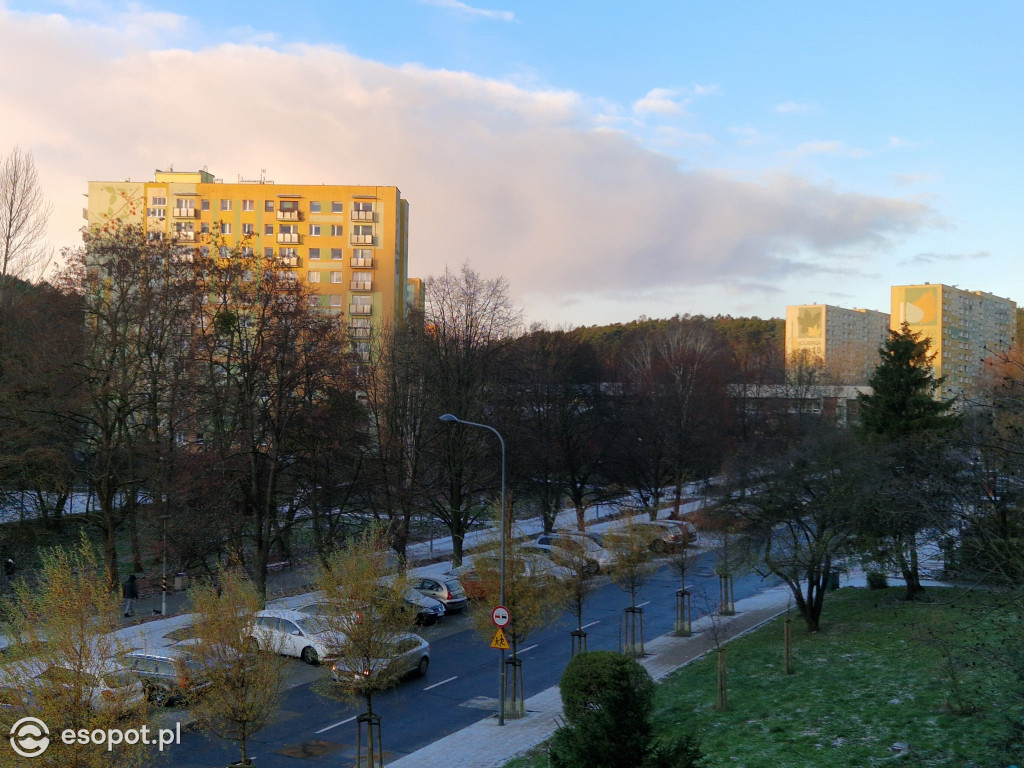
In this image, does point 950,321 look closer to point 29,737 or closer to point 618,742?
point 618,742

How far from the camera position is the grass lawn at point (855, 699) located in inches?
525

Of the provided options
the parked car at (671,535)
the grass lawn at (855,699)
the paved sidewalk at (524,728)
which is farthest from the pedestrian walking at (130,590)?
the parked car at (671,535)

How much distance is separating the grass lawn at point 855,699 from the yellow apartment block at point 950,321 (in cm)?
10625

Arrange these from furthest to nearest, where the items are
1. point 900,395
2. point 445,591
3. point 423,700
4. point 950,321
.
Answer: point 950,321 < point 445,591 < point 900,395 < point 423,700

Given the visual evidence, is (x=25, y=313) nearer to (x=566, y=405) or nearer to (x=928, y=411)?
(x=566, y=405)

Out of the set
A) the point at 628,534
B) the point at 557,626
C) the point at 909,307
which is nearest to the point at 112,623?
the point at 628,534

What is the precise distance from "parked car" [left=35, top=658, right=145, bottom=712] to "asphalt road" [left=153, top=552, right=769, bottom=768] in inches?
118

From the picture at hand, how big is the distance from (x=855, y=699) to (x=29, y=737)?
590 inches

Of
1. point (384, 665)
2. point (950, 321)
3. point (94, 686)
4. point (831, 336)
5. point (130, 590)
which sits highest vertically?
point (950, 321)

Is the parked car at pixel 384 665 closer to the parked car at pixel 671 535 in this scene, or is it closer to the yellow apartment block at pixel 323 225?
the parked car at pixel 671 535

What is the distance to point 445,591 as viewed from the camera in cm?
3294

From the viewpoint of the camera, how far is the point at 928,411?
31.3 meters

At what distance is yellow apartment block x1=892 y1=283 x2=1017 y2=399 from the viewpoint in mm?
125000

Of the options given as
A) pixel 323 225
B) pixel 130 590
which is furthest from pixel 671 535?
pixel 323 225
